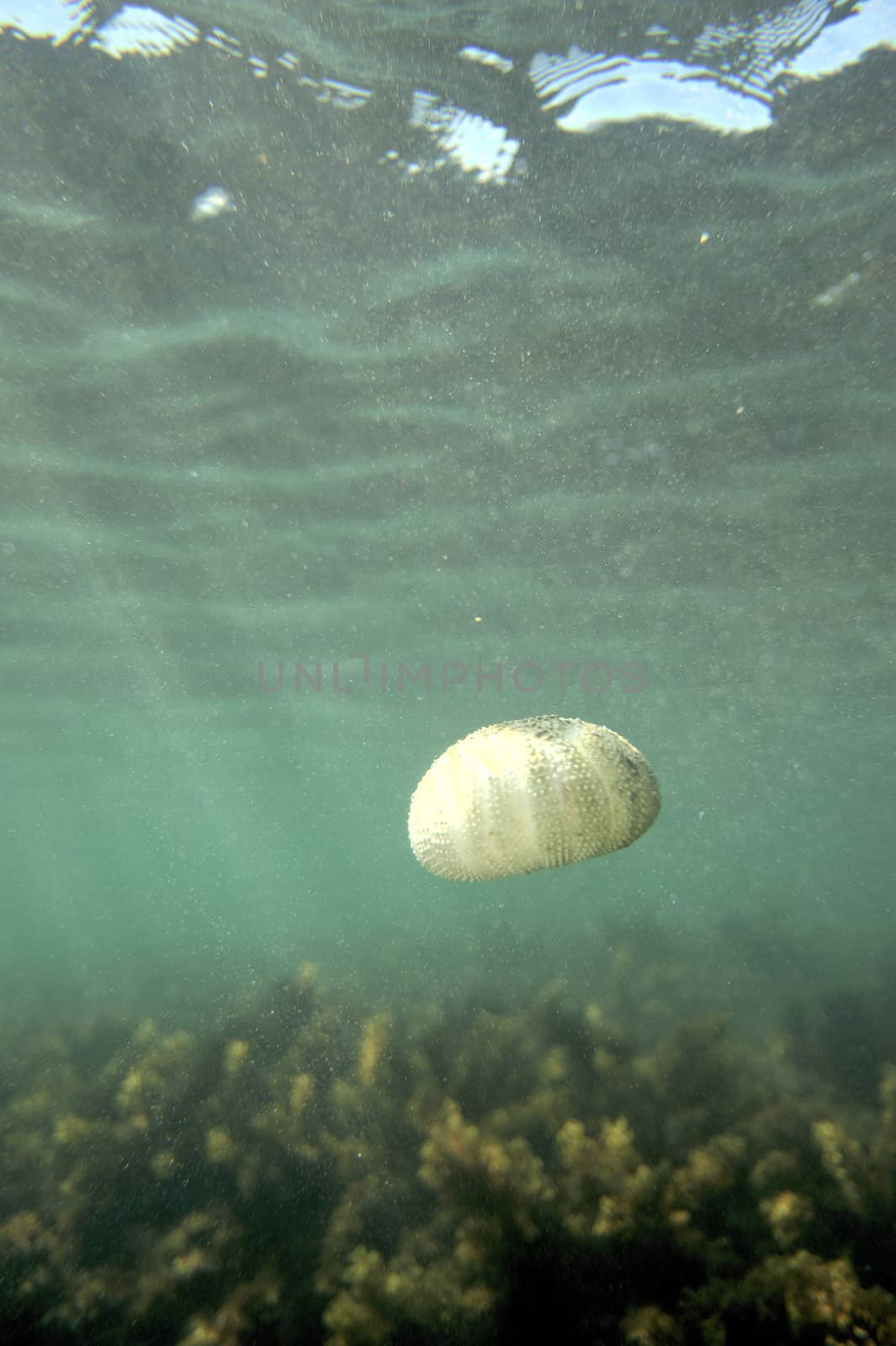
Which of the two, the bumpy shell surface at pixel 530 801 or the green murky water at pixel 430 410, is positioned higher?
the green murky water at pixel 430 410

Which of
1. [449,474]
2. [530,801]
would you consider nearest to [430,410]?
[449,474]

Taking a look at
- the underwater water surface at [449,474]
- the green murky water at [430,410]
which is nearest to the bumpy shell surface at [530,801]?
the underwater water surface at [449,474]

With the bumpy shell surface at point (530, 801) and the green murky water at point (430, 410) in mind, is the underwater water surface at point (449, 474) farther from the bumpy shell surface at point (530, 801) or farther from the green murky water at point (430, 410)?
the bumpy shell surface at point (530, 801)

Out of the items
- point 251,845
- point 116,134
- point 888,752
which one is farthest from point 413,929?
point 251,845

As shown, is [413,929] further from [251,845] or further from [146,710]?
[251,845]

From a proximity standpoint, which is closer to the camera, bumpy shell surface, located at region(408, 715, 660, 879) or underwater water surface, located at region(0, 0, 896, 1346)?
bumpy shell surface, located at region(408, 715, 660, 879)

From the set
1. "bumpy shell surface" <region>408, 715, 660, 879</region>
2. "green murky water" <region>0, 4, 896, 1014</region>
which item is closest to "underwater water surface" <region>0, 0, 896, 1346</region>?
"green murky water" <region>0, 4, 896, 1014</region>

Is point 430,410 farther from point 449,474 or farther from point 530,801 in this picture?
point 530,801

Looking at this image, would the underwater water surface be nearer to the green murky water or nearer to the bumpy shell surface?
the green murky water

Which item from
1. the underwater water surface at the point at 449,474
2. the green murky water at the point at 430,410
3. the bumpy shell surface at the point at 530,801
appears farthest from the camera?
the green murky water at the point at 430,410
